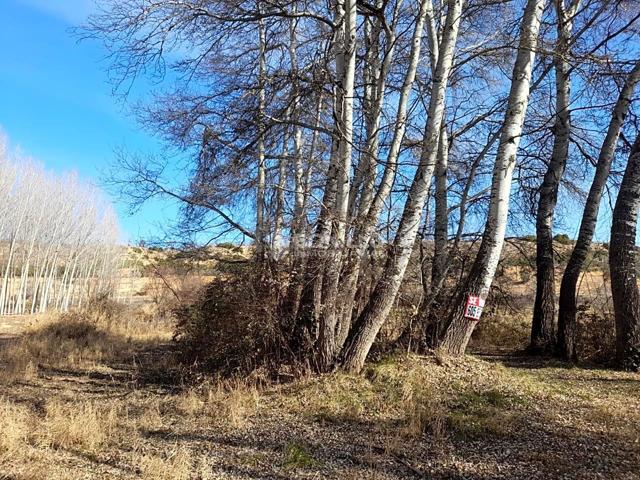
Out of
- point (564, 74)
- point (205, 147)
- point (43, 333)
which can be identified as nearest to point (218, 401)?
point (205, 147)

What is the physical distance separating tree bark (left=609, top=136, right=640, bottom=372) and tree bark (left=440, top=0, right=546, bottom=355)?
2.00 metres

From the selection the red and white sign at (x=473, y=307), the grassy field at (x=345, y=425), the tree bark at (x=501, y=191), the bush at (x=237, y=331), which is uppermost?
the tree bark at (x=501, y=191)

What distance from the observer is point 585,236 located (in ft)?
27.8

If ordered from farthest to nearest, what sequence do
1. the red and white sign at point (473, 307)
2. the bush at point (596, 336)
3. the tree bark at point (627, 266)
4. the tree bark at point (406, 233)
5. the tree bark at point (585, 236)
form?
the tree bark at point (585, 236) < the bush at point (596, 336) < the tree bark at point (627, 266) < the red and white sign at point (473, 307) < the tree bark at point (406, 233)

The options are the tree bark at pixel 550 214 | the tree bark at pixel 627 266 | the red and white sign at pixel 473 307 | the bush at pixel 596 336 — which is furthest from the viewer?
the tree bark at pixel 550 214

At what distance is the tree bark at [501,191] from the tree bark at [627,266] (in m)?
2.00

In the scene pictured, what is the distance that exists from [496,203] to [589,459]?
11.4 ft

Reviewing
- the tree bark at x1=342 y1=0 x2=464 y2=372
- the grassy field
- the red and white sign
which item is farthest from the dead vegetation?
the red and white sign

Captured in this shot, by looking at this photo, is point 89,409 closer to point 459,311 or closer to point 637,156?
point 459,311

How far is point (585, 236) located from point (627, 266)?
1330 millimetres

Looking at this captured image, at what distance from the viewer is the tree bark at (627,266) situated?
7086 millimetres

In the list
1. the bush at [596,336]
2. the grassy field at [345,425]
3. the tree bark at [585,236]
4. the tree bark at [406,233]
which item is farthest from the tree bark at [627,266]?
the tree bark at [406,233]

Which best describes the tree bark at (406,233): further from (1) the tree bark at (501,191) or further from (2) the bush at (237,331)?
(2) the bush at (237,331)

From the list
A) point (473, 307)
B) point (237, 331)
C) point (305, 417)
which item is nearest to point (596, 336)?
point (473, 307)
